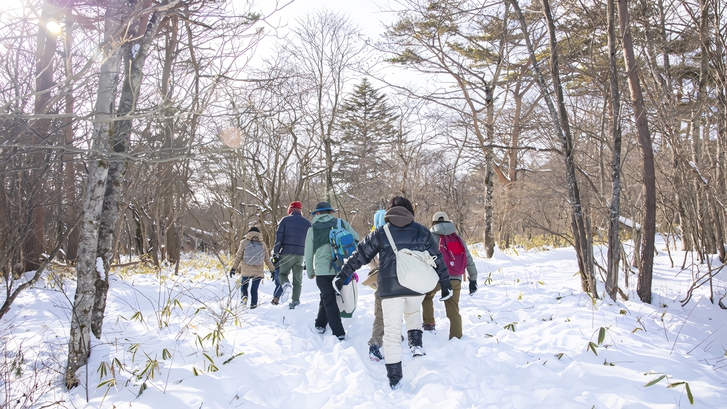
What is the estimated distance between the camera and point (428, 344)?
4535mm

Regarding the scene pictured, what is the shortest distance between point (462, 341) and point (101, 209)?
13.3 feet

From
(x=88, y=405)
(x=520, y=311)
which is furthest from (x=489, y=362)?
(x=88, y=405)

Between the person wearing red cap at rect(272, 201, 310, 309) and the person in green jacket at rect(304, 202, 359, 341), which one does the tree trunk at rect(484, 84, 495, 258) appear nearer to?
the person wearing red cap at rect(272, 201, 310, 309)

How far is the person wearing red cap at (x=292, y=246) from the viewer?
621 centimetres

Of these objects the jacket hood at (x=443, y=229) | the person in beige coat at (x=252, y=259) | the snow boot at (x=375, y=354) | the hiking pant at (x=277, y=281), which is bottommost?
the snow boot at (x=375, y=354)

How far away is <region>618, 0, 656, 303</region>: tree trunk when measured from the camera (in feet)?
18.9

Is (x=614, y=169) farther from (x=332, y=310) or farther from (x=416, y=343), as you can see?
(x=332, y=310)

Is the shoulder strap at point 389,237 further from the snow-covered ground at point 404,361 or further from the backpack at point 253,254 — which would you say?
the backpack at point 253,254

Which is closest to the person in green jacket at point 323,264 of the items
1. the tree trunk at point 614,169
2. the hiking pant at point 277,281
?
the hiking pant at point 277,281

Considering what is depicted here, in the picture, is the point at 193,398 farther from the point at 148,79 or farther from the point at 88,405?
the point at 148,79

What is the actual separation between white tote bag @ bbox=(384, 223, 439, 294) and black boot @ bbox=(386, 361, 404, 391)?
0.70 m

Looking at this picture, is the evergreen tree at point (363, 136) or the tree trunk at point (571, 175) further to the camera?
the evergreen tree at point (363, 136)

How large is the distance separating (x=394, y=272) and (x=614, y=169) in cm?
420

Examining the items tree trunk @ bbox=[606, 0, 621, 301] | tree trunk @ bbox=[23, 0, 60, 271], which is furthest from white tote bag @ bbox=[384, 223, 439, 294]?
tree trunk @ bbox=[606, 0, 621, 301]
